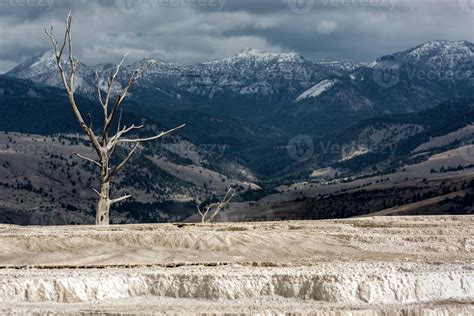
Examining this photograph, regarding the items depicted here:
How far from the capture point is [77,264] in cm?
3112

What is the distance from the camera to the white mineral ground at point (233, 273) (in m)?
25.6

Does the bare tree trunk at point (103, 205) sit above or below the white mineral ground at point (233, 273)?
above

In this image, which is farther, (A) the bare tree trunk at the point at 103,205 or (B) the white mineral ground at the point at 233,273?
(A) the bare tree trunk at the point at 103,205

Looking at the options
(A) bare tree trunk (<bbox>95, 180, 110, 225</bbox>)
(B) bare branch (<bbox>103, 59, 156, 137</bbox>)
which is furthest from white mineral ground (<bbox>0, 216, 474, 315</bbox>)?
(B) bare branch (<bbox>103, 59, 156, 137</bbox>)

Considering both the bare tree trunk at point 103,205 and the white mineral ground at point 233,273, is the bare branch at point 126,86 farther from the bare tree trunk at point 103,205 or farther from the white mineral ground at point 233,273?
A: the white mineral ground at point 233,273

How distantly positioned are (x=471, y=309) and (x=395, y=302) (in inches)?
99.3

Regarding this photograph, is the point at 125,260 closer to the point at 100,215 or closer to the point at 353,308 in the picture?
the point at 353,308

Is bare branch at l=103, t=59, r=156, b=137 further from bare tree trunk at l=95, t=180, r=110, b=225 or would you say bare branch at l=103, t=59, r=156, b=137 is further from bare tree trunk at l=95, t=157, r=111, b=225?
bare tree trunk at l=95, t=180, r=110, b=225

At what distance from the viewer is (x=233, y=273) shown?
88.7 ft

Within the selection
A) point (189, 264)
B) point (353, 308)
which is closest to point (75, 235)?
point (189, 264)

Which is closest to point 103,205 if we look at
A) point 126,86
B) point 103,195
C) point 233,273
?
point 103,195

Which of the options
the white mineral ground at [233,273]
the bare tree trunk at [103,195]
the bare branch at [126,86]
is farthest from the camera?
the bare tree trunk at [103,195]

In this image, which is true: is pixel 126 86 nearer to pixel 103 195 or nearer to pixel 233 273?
pixel 103 195

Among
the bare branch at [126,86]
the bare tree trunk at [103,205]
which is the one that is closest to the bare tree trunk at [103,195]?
the bare tree trunk at [103,205]
